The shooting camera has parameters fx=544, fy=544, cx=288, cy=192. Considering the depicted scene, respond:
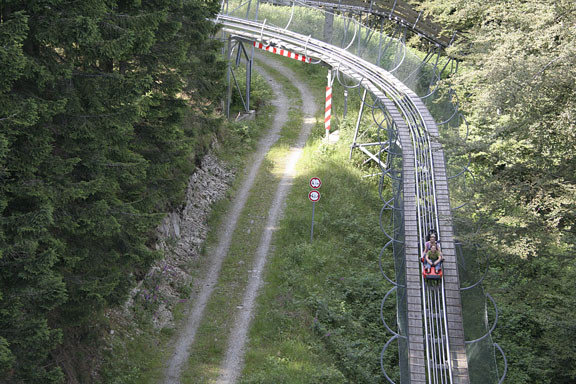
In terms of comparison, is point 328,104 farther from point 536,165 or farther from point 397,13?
point 536,165

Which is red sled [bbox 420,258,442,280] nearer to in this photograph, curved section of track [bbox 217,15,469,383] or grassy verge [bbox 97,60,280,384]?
curved section of track [bbox 217,15,469,383]

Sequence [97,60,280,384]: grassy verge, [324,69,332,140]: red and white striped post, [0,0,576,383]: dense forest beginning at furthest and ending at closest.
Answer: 1. [324,69,332,140]: red and white striped post
2. [97,60,280,384]: grassy verge
3. [0,0,576,383]: dense forest

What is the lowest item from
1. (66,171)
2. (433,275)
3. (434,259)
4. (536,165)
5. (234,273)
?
(234,273)

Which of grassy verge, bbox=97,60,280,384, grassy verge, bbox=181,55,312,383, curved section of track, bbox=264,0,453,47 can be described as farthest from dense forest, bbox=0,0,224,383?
curved section of track, bbox=264,0,453,47

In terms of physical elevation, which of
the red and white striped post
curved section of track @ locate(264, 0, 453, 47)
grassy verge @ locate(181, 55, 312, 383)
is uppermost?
curved section of track @ locate(264, 0, 453, 47)

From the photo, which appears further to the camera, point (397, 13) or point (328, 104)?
point (397, 13)

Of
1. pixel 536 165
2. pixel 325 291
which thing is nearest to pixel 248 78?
pixel 325 291

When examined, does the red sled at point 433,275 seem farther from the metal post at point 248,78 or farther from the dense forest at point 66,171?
the metal post at point 248,78
